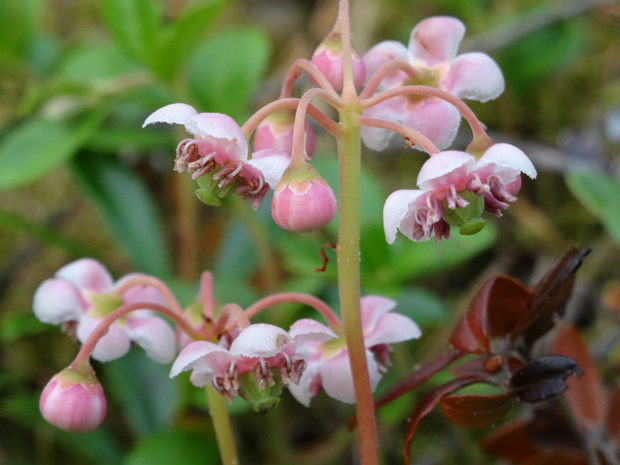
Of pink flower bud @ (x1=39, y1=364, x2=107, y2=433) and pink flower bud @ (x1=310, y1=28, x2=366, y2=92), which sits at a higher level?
pink flower bud @ (x1=310, y1=28, x2=366, y2=92)

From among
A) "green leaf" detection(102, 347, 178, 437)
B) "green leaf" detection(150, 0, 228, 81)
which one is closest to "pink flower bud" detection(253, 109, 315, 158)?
"green leaf" detection(150, 0, 228, 81)

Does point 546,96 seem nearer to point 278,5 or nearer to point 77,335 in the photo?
point 278,5

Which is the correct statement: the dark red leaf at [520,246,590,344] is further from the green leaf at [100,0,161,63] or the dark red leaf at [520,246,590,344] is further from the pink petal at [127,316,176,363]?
the green leaf at [100,0,161,63]

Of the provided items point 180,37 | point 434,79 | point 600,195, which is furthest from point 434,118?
point 180,37

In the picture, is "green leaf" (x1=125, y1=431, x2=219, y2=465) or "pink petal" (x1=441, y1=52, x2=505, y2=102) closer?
"pink petal" (x1=441, y1=52, x2=505, y2=102)

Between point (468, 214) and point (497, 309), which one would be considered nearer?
point (468, 214)

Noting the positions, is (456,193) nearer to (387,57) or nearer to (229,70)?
(387,57)

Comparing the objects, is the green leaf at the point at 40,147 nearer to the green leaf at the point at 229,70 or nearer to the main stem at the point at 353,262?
the green leaf at the point at 229,70

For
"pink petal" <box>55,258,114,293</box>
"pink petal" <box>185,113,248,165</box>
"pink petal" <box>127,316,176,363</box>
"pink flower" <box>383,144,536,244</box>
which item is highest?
"pink petal" <box>55,258,114,293</box>
